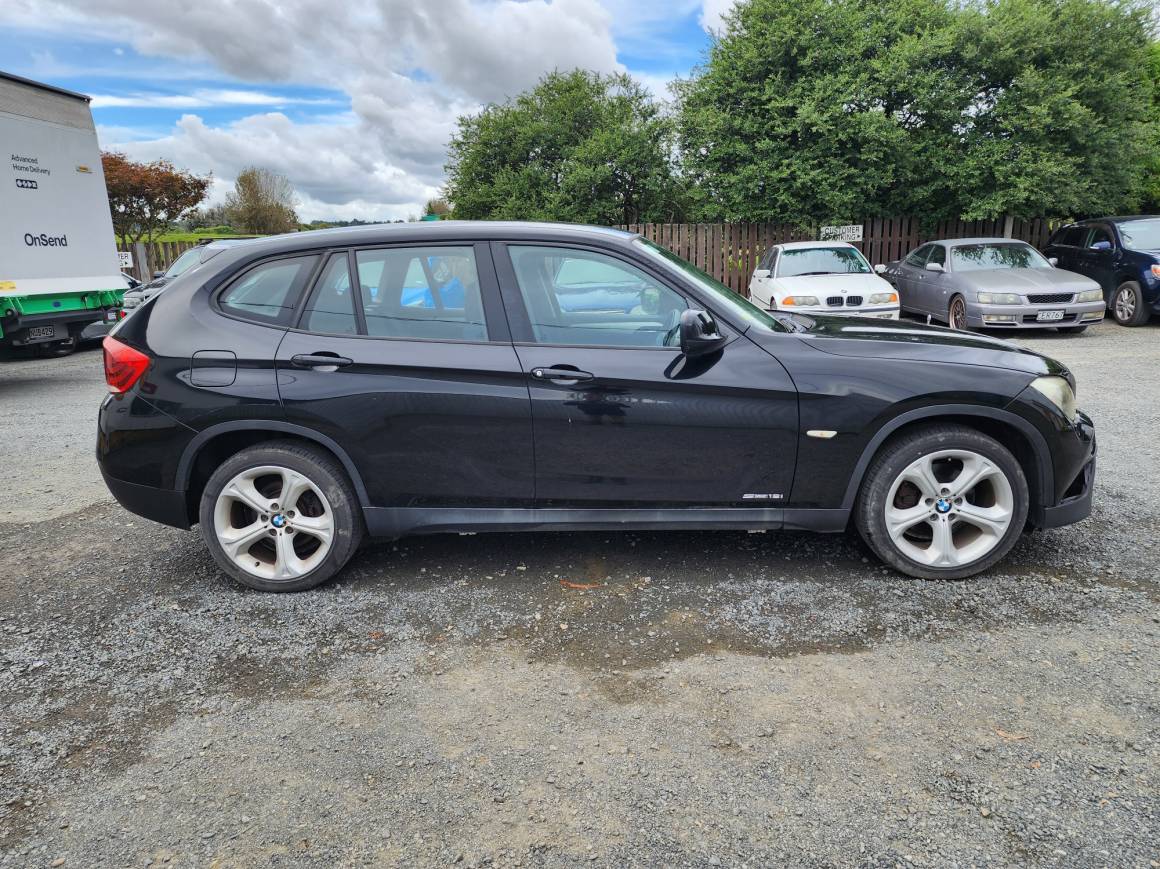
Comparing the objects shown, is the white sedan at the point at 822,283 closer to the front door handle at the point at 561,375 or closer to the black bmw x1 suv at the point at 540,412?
the black bmw x1 suv at the point at 540,412

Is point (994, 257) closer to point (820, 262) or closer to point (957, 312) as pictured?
point (957, 312)

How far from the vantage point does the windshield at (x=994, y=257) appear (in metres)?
12.2

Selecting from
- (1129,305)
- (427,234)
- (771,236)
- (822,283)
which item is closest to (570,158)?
(771,236)

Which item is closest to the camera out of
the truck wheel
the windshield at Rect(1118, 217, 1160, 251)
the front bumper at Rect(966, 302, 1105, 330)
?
the front bumper at Rect(966, 302, 1105, 330)

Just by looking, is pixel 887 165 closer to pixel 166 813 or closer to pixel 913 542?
pixel 913 542

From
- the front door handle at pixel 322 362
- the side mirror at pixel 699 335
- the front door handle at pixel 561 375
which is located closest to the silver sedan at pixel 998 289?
the side mirror at pixel 699 335

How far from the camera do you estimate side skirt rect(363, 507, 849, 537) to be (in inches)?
140

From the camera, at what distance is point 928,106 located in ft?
51.9

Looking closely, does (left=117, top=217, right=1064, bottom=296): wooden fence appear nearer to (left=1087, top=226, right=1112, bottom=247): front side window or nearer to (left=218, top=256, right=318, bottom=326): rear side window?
(left=1087, top=226, right=1112, bottom=247): front side window

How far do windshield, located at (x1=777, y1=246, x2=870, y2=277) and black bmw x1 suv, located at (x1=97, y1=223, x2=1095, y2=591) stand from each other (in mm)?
8297

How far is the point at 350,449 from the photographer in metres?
3.53

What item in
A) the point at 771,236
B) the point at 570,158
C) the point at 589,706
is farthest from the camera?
the point at 570,158

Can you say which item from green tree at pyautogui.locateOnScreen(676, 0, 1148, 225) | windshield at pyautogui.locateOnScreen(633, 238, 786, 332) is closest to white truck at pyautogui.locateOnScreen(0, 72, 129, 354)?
windshield at pyautogui.locateOnScreen(633, 238, 786, 332)

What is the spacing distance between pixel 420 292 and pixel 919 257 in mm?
12206
